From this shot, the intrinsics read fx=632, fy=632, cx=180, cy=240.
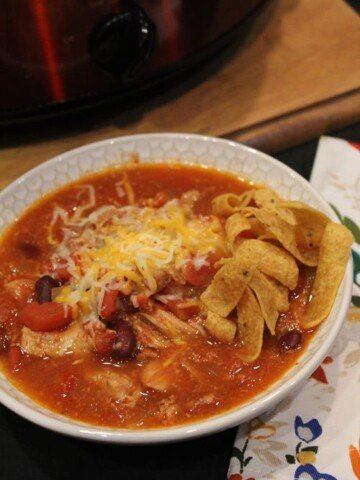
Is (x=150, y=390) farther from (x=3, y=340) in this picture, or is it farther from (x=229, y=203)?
(x=229, y=203)

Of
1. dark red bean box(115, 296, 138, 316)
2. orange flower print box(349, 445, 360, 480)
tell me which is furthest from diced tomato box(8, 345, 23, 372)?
orange flower print box(349, 445, 360, 480)

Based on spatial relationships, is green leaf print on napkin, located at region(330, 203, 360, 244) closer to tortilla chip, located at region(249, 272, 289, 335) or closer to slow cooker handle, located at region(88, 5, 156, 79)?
tortilla chip, located at region(249, 272, 289, 335)

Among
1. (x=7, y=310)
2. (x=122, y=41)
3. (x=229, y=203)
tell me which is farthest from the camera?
(x=122, y=41)

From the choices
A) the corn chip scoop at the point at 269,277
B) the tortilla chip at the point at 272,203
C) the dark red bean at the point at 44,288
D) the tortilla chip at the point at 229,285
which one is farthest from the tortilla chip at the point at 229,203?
the dark red bean at the point at 44,288

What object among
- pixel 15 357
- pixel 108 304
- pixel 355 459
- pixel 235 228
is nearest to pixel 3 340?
pixel 15 357

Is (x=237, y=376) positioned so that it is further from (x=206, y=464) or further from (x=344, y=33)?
(x=344, y=33)

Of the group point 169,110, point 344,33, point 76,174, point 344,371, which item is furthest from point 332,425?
point 344,33

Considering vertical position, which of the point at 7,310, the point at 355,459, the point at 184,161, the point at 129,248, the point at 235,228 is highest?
the point at 184,161
